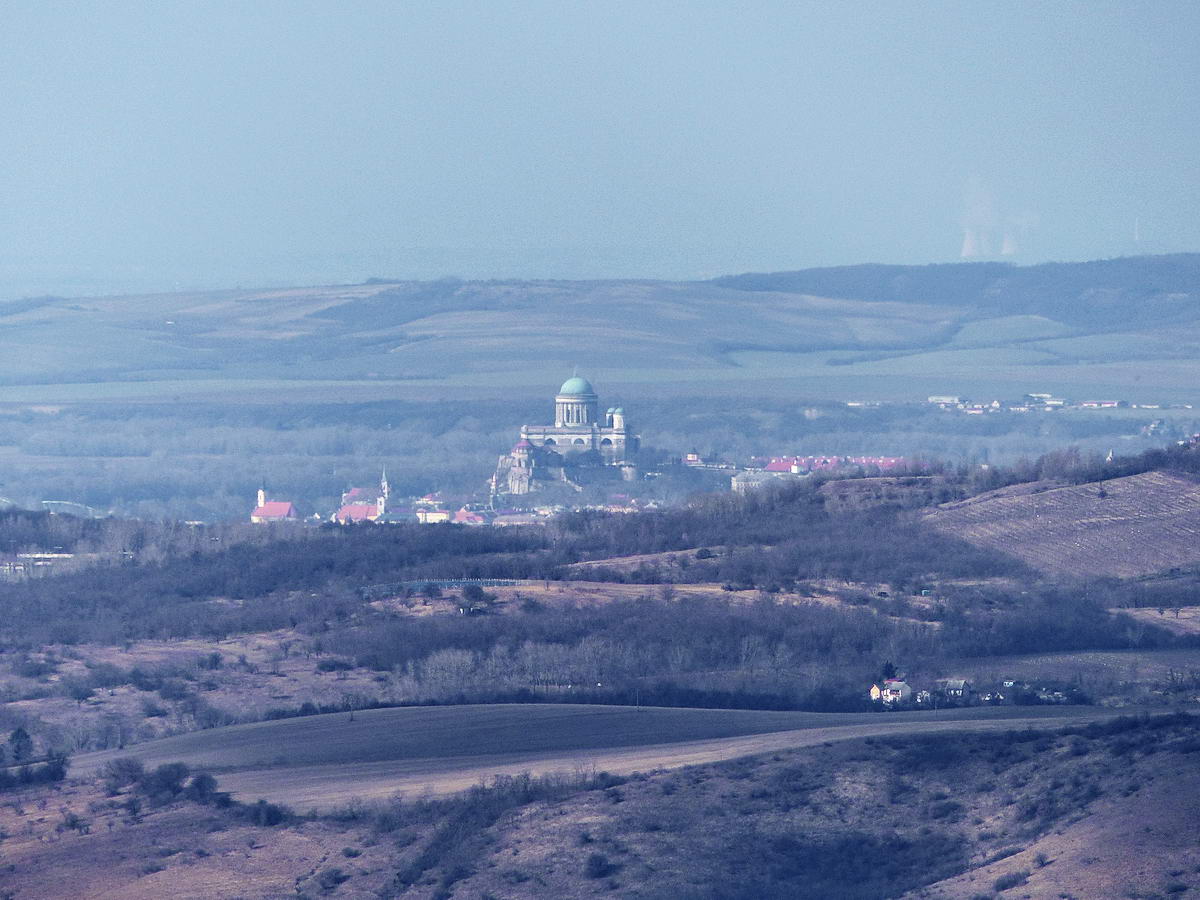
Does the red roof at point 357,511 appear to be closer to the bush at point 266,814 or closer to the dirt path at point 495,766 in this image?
the dirt path at point 495,766

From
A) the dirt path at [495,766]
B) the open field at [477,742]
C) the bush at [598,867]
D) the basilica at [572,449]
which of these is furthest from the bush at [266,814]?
the basilica at [572,449]

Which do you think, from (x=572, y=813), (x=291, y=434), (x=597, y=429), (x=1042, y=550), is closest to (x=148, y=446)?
(x=291, y=434)

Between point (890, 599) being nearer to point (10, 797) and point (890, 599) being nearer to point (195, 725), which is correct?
point (195, 725)

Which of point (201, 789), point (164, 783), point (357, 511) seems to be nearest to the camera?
point (201, 789)

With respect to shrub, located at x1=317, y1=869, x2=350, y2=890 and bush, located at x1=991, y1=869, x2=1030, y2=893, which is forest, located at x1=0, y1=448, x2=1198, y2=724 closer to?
shrub, located at x1=317, y1=869, x2=350, y2=890

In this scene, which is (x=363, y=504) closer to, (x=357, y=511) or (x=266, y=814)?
(x=357, y=511)

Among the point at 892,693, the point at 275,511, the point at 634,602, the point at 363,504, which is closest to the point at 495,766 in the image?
the point at 892,693

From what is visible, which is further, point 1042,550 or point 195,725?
point 1042,550
